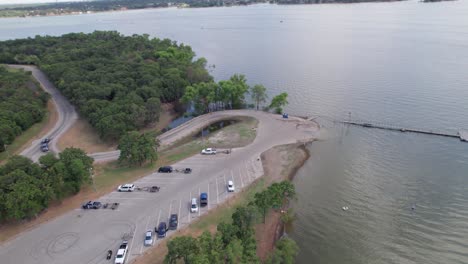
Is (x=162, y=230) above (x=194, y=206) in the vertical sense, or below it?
below

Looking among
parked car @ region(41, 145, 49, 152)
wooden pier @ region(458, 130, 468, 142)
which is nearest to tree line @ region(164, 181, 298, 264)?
parked car @ region(41, 145, 49, 152)

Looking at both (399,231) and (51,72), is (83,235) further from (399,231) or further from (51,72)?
(51,72)

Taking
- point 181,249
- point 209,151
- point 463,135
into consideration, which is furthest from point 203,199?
point 463,135

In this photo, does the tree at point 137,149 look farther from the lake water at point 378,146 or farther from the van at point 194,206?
the lake water at point 378,146

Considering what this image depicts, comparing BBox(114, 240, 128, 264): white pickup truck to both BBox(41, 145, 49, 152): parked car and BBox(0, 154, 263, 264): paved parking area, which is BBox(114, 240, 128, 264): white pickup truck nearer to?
BBox(0, 154, 263, 264): paved parking area

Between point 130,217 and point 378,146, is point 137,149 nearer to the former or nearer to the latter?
point 130,217

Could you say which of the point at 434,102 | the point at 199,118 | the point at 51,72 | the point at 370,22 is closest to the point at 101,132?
the point at 199,118
